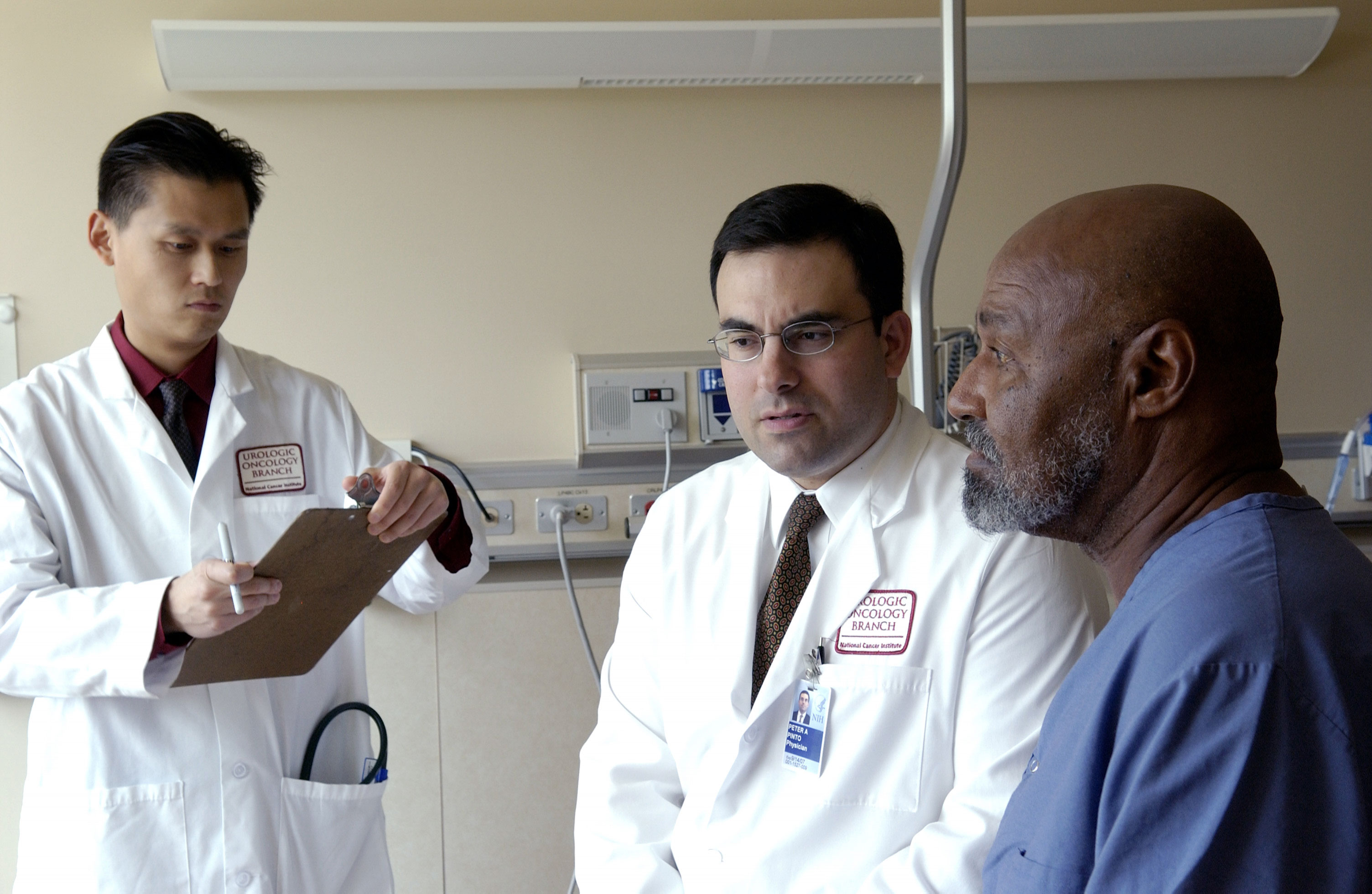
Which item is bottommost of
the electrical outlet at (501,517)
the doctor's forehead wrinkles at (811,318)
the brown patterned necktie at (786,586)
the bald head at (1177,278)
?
the electrical outlet at (501,517)

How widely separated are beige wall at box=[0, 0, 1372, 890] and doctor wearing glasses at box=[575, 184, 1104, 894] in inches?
45.4

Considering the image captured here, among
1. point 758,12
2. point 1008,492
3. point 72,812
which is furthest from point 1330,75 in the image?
point 72,812

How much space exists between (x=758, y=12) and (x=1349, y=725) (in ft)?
8.09

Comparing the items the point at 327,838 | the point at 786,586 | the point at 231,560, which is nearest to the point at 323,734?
the point at 327,838

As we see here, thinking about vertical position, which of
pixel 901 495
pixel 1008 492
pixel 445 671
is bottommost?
pixel 445 671

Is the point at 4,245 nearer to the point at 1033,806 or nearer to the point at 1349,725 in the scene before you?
the point at 1033,806

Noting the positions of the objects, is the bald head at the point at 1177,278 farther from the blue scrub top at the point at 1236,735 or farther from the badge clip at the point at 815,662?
the badge clip at the point at 815,662

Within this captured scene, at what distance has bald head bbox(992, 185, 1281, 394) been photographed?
90cm

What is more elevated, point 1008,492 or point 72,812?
point 1008,492

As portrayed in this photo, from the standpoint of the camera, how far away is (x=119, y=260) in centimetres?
171

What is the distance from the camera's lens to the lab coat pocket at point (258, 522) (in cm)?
175

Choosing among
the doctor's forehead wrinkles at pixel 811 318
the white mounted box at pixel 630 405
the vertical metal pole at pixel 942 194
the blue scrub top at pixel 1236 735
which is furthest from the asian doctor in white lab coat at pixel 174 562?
the blue scrub top at pixel 1236 735

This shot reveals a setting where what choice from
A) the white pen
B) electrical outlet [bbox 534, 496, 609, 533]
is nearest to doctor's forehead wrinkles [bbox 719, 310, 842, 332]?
the white pen

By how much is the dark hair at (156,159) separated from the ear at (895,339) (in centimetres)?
103
